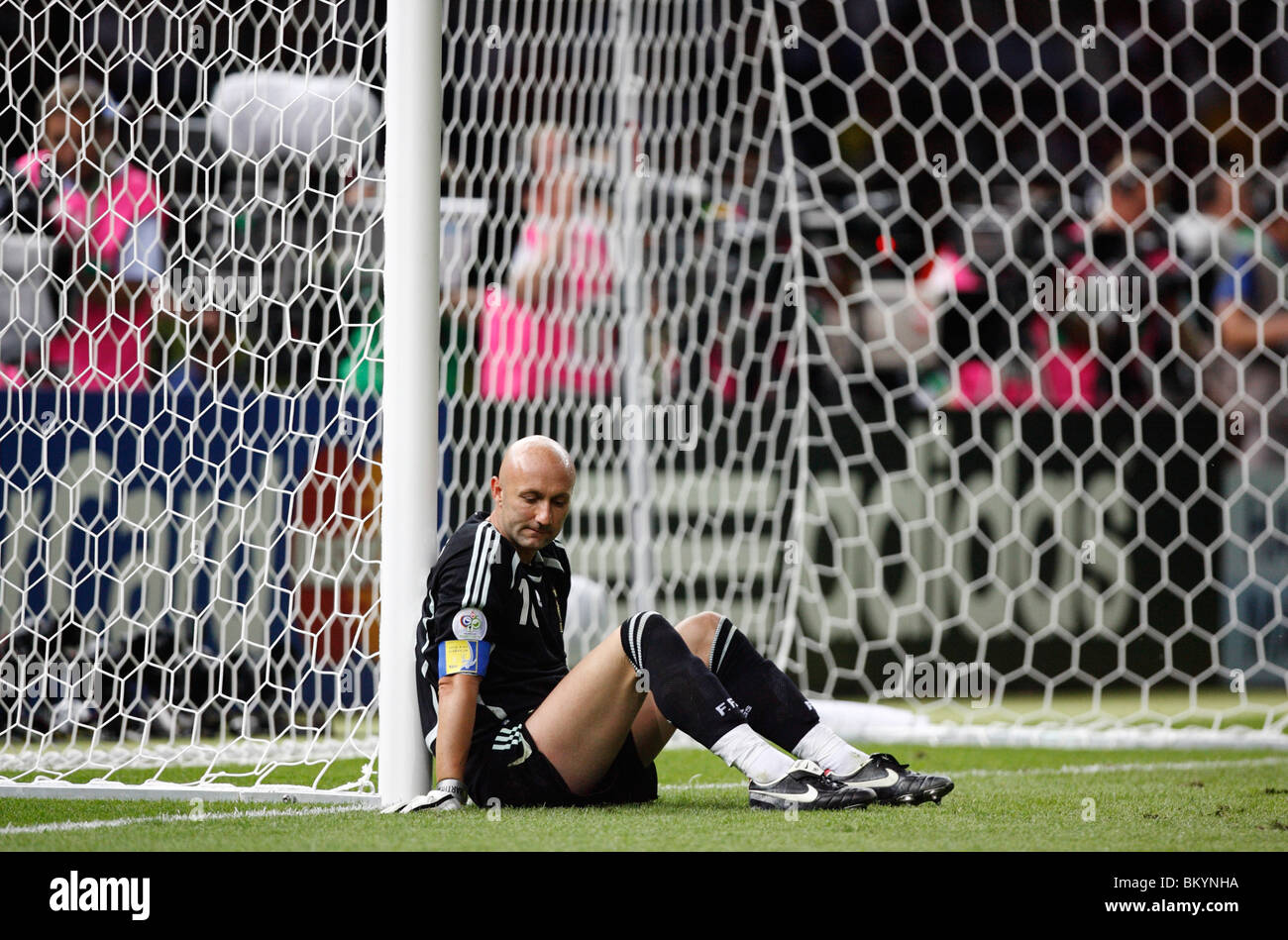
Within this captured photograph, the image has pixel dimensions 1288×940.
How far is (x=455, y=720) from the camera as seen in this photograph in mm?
2809

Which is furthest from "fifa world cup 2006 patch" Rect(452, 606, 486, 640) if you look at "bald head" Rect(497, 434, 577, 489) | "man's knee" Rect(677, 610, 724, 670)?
"man's knee" Rect(677, 610, 724, 670)

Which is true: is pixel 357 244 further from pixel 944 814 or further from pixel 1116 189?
pixel 1116 189

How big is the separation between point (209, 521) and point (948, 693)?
2.74 meters

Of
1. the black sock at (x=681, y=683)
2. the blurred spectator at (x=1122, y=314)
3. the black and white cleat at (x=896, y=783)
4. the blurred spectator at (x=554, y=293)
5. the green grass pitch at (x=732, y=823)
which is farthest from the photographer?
the blurred spectator at (x=1122, y=314)

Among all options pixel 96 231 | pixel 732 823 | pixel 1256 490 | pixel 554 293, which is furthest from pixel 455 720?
pixel 1256 490

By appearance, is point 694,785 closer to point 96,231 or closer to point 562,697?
point 562,697

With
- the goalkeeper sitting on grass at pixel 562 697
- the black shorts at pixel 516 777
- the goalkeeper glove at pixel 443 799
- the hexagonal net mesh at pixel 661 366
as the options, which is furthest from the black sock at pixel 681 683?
the hexagonal net mesh at pixel 661 366

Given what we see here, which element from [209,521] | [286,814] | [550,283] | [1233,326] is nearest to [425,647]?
[286,814]

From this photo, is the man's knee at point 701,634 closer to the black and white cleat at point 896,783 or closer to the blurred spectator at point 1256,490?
the black and white cleat at point 896,783

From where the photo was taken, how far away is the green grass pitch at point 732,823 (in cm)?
244

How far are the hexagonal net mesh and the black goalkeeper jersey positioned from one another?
564 millimetres

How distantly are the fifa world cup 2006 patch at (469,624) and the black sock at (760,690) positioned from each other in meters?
0.48

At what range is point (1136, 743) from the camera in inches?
176

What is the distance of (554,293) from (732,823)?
3241 millimetres
